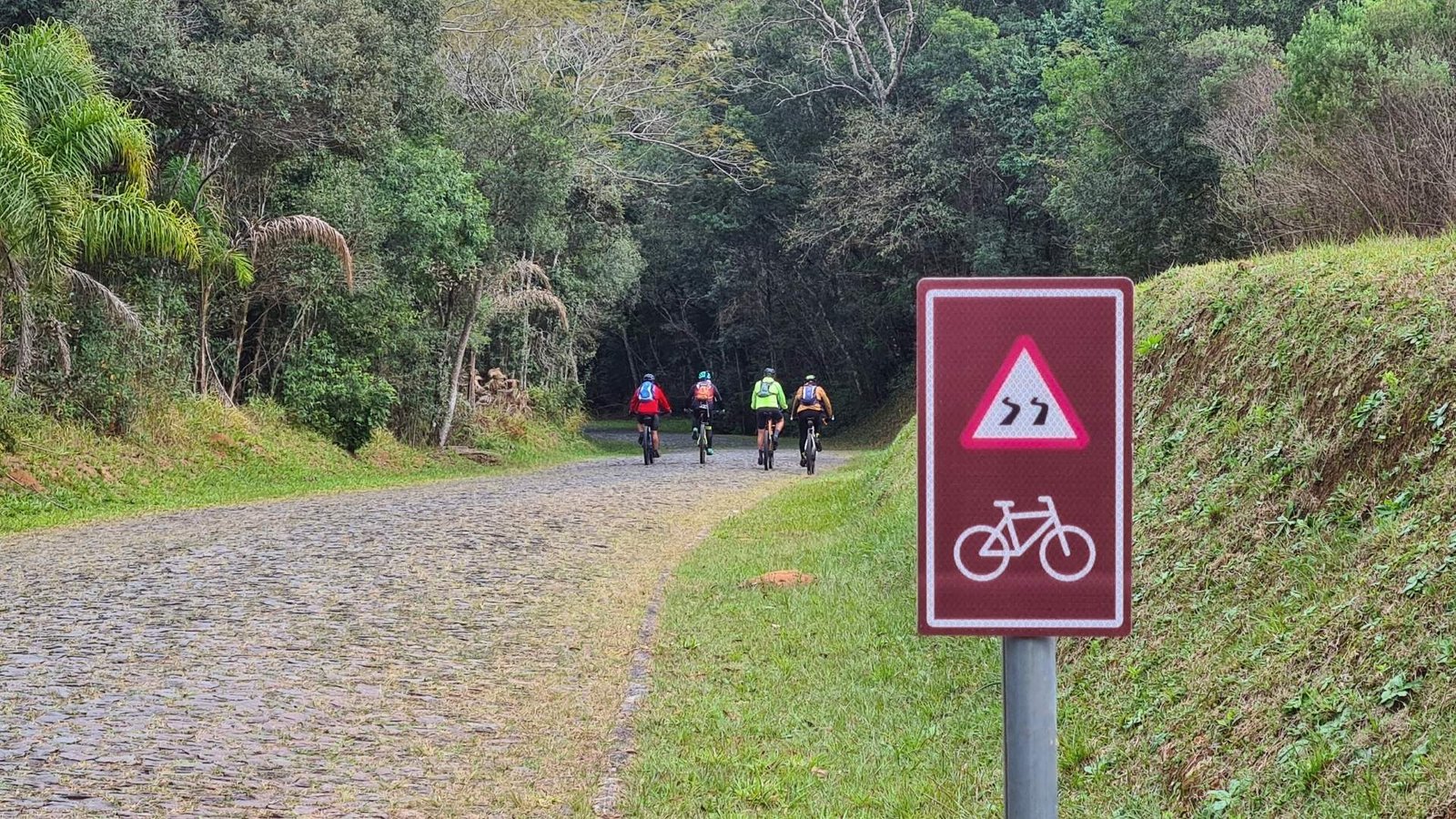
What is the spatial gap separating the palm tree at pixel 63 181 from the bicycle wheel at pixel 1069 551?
16.8 meters

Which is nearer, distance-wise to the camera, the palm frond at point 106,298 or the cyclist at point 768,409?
the palm frond at point 106,298

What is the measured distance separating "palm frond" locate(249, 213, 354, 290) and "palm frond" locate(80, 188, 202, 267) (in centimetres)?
384

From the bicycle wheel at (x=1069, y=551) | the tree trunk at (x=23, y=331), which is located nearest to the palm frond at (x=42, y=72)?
the tree trunk at (x=23, y=331)

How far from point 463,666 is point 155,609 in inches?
113

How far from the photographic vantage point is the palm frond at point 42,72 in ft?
59.0

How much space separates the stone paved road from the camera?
239 inches

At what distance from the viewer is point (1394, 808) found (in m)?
4.18

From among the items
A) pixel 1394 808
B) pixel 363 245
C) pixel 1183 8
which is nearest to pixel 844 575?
pixel 1394 808

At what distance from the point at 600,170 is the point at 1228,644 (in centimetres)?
3154

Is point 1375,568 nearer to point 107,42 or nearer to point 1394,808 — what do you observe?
point 1394,808

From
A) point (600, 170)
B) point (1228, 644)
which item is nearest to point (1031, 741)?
point (1228, 644)

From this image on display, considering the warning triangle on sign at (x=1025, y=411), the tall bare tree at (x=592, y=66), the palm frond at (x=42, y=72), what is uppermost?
the tall bare tree at (x=592, y=66)

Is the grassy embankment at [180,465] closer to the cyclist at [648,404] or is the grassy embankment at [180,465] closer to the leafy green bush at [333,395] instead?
the leafy green bush at [333,395]

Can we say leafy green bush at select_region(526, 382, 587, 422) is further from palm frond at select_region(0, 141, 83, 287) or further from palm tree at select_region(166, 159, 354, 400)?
palm frond at select_region(0, 141, 83, 287)
